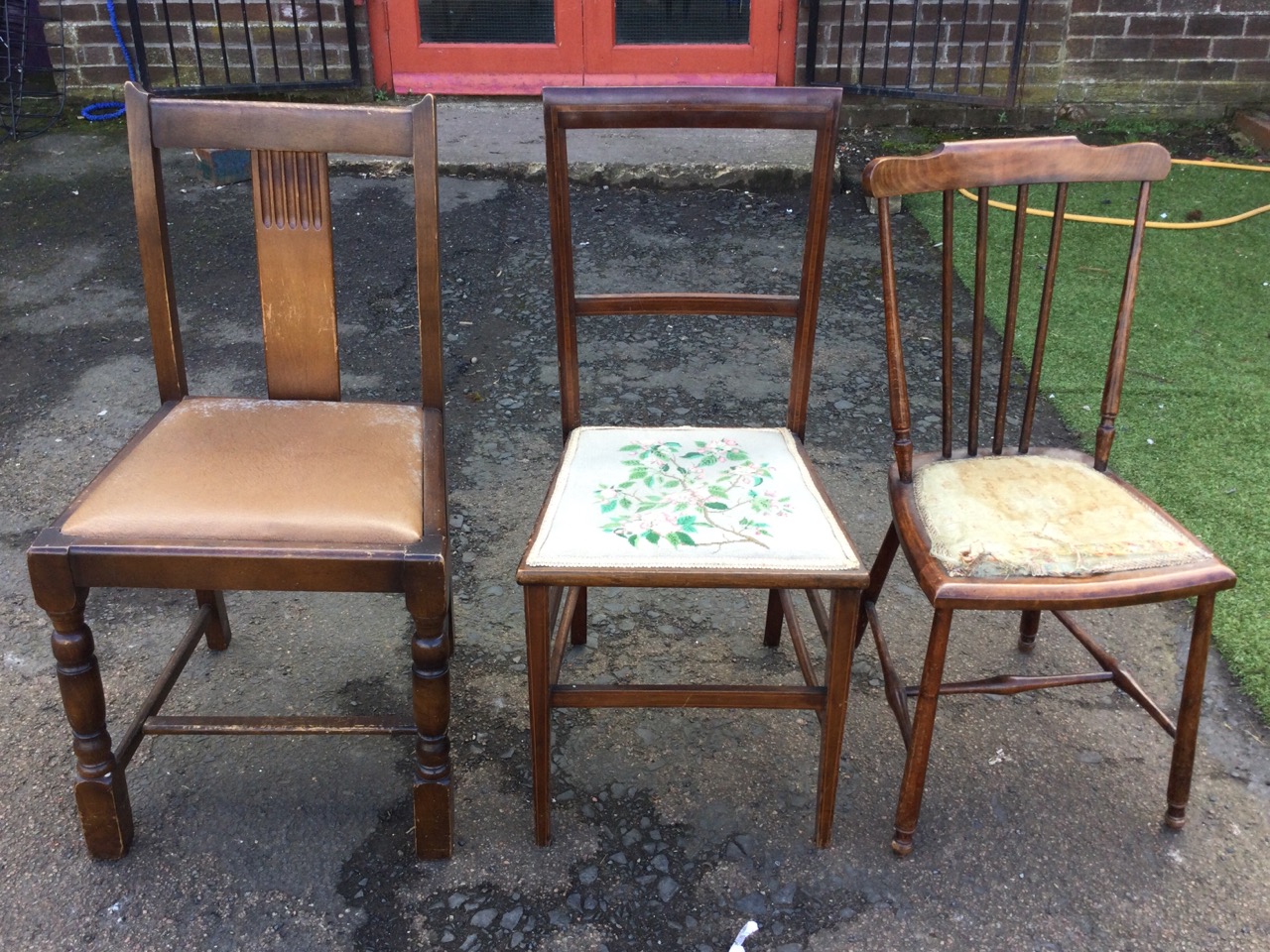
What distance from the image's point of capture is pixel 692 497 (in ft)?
5.92

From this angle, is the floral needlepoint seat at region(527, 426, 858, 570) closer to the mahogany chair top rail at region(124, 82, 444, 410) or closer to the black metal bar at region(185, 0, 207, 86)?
the mahogany chair top rail at region(124, 82, 444, 410)

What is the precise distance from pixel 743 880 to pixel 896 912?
0.25 m

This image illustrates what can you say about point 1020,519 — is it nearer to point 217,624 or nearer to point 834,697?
point 834,697

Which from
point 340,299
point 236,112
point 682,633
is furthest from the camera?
point 340,299

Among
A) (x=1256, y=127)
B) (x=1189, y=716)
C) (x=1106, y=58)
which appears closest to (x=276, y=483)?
(x=1189, y=716)

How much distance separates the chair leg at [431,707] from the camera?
1.60m

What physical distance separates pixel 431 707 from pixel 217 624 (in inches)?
31.3

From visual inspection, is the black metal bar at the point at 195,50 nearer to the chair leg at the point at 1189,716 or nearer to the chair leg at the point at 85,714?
the chair leg at the point at 85,714

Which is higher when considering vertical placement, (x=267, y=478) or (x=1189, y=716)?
(x=267, y=478)

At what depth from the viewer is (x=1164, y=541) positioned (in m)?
1.72

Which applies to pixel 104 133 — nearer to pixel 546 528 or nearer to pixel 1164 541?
pixel 546 528

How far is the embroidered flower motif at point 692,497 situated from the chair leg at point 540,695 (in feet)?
0.54

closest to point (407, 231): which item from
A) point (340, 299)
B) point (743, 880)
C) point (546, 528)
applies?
point (340, 299)

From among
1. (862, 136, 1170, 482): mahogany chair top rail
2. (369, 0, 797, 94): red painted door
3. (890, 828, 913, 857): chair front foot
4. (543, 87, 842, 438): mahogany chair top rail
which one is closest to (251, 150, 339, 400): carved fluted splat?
(543, 87, 842, 438): mahogany chair top rail
